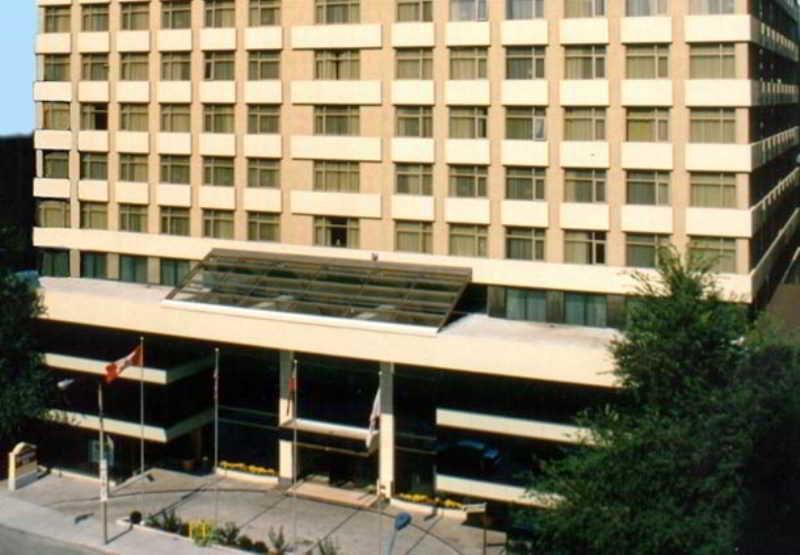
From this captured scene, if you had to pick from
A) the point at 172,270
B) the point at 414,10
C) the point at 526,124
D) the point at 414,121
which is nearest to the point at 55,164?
the point at 172,270

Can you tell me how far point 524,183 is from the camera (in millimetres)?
53000

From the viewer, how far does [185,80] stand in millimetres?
60406

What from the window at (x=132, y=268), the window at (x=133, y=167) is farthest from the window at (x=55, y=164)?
the window at (x=132, y=268)

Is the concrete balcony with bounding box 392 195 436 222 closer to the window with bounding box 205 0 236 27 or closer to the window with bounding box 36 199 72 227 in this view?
the window with bounding box 205 0 236 27

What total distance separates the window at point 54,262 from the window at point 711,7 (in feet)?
125

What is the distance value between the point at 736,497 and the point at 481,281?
18975mm

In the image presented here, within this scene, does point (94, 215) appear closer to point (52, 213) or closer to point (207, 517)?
point (52, 213)

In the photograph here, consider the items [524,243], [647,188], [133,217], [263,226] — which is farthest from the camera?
[133,217]

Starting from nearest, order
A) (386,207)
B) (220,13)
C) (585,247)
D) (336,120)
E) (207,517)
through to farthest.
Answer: (585,247) → (207,517) → (386,207) → (336,120) → (220,13)

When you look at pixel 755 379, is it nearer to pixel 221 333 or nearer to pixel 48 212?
pixel 221 333

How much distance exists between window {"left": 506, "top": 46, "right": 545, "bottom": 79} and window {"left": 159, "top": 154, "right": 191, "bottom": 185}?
19.5 m

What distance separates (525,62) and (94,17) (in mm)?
26294

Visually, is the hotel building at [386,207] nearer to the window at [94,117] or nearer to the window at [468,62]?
the window at [468,62]

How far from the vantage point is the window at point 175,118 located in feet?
199
